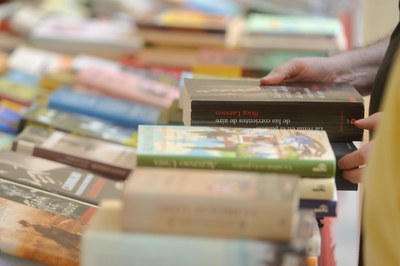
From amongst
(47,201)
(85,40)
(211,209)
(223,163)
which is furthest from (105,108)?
(211,209)

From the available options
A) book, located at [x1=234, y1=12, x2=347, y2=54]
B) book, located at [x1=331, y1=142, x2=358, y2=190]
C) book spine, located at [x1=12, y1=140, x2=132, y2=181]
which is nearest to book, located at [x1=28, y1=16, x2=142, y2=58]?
book, located at [x1=234, y1=12, x2=347, y2=54]

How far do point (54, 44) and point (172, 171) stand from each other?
2.01 m

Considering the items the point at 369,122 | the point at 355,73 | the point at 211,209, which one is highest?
the point at 355,73

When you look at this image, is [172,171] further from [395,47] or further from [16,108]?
[16,108]

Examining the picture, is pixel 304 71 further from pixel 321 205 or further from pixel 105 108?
pixel 105 108

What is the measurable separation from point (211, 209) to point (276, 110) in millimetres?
446

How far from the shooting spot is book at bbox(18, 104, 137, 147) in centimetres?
196

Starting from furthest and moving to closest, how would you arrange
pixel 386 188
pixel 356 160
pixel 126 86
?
pixel 126 86, pixel 356 160, pixel 386 188

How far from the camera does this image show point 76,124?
6.57ft

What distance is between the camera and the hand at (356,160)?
1232mm

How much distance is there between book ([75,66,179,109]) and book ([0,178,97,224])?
2.52 feet

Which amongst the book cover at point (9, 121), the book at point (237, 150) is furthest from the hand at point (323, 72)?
the book cover at point (9, 121)

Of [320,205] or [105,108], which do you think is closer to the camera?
[320,205]

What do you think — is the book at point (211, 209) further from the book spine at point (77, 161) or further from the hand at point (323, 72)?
the book spine at point (77, 161)
